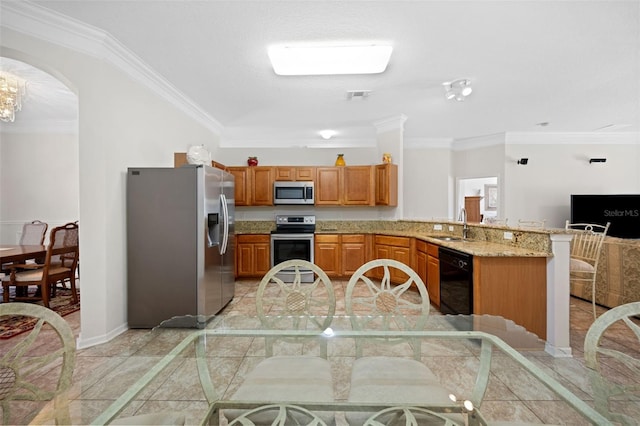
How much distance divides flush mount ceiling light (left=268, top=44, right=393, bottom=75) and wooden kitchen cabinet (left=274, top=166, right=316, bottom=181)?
2.19m

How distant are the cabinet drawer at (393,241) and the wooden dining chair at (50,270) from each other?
427 centimetres

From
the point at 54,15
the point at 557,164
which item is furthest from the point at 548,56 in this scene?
the point at 54,15

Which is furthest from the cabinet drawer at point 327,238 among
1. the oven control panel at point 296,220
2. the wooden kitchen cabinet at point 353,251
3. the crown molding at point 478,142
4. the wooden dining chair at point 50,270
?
the crown molding at point 478,142

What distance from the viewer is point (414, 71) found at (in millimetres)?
2947

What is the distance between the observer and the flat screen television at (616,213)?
505cm

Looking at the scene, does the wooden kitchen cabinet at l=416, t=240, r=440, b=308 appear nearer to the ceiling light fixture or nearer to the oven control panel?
the oven control panel

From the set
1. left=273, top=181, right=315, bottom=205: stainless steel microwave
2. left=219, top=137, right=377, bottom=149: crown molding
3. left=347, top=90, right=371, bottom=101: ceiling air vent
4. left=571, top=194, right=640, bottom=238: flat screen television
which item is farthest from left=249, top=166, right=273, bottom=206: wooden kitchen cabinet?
left=571, top=194, right=640, bottom=238: flat screen television

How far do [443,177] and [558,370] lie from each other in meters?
4.40

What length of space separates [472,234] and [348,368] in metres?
2.55

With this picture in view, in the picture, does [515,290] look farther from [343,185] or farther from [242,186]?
[242,186]

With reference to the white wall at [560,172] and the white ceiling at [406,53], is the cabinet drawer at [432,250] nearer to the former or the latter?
the white ceiling at [406,53]

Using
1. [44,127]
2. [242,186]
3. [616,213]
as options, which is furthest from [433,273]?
[44,127]

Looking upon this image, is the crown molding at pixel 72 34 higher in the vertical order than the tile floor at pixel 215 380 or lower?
higher

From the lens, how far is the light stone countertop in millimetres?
2359
